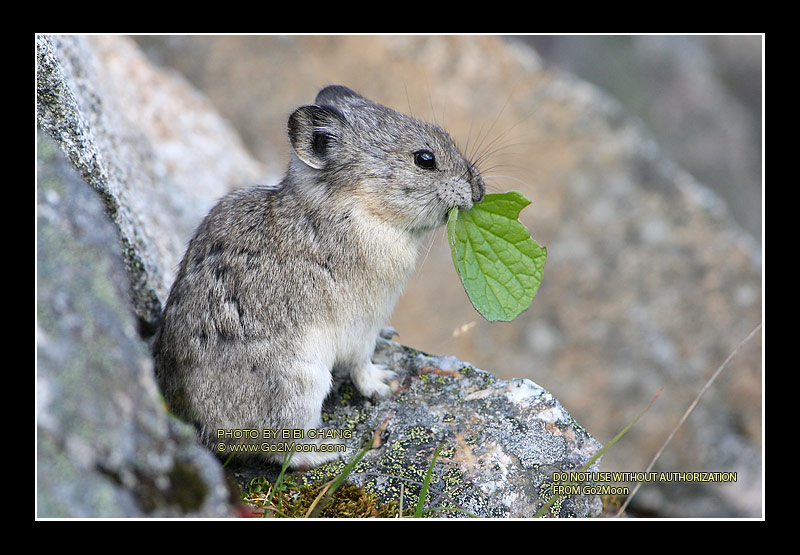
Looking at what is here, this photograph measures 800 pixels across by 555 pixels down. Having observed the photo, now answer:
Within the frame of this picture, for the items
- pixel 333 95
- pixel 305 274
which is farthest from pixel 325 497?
pixel 333 95

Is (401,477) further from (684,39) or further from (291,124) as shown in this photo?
(684,39)

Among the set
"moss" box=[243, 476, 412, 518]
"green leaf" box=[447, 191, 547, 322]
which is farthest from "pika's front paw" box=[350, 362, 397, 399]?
"green leaf" box=[447, 191, 547, 322]

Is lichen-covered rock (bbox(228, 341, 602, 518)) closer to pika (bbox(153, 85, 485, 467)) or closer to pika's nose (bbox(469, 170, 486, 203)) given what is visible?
pika (bbox(153, 85, 485, 467))

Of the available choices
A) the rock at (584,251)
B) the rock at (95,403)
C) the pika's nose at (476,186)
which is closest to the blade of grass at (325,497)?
the rock at (95,403)

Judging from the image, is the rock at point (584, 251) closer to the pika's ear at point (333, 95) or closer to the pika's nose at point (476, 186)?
the pika's ear at point (333, 95)

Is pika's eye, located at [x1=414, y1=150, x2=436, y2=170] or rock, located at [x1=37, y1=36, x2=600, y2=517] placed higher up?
pika's eye, located at [x1=414, y1=150, x2=436, y2=170]

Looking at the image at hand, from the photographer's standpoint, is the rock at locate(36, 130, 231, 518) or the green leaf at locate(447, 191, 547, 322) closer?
the rock at locate(36, 130, 231, 518)
